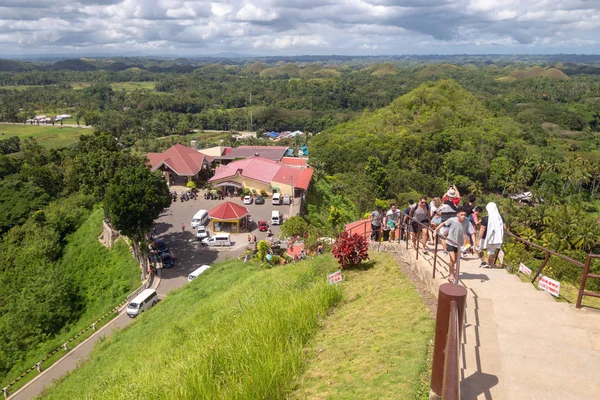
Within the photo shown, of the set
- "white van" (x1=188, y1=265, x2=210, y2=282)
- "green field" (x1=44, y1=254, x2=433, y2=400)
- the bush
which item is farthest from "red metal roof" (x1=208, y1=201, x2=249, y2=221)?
"green field" (x1=44, y1=254, x2=433, y2=400)

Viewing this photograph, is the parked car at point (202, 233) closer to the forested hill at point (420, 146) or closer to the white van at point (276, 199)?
the white van at point (276, 199)

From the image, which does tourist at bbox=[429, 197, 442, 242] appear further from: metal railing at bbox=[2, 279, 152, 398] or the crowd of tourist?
metal railing at bbox=[2, 279, 152, 398]

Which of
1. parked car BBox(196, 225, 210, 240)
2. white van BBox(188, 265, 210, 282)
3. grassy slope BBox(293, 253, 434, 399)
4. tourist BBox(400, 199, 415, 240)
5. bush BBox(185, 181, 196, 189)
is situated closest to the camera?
grassy slope BBox(293, 253, 434, 399)

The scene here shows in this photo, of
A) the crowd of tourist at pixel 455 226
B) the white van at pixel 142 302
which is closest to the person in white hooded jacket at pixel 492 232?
the crowd of tourist at pixel 455 226

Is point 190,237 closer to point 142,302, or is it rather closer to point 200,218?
point 200,218

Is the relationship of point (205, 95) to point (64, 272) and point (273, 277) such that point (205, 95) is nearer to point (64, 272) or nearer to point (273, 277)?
point (64, 272)

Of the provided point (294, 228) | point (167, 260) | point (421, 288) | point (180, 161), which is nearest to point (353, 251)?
point (421, 288)
